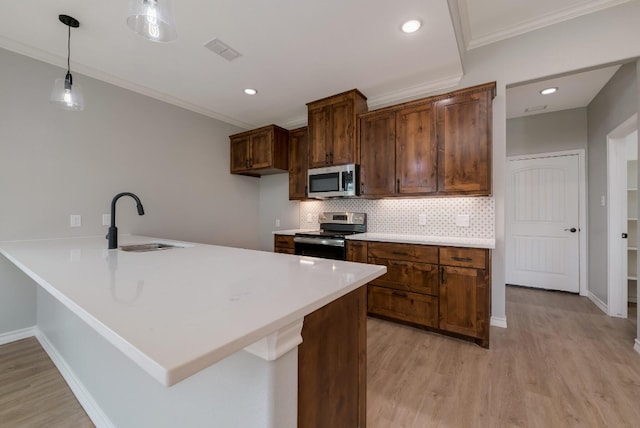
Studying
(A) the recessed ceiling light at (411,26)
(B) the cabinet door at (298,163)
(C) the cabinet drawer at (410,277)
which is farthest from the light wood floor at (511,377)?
(A) the recessed ceiling light at (411,26)

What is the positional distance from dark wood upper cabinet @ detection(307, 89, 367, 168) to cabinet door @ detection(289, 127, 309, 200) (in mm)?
339

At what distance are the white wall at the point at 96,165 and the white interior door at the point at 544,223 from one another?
14.7ft

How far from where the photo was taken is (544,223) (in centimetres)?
390

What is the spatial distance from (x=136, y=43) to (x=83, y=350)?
2.36 meters

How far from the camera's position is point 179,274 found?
107 centimetres

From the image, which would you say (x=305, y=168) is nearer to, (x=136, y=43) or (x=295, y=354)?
(x=136, y=43)

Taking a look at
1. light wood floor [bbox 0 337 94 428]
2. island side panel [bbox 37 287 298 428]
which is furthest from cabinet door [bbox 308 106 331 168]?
light wood floor [bbox 0 337 94 428]

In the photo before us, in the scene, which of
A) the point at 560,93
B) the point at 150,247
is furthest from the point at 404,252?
the point at 560,93

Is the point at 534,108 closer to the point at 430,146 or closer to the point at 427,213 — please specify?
the point at 430,146

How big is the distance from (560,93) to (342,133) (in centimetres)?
276

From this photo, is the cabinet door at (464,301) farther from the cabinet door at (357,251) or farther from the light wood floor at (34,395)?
the light wood floor at (34,395)

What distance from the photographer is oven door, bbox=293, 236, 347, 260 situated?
296cm

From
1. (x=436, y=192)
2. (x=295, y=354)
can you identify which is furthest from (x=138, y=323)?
(x=436, y=192)

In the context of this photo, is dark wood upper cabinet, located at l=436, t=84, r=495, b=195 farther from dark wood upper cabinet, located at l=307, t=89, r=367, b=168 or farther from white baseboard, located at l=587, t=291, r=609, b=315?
white baseboard, located at l=587, t=291, r=609, b=315
